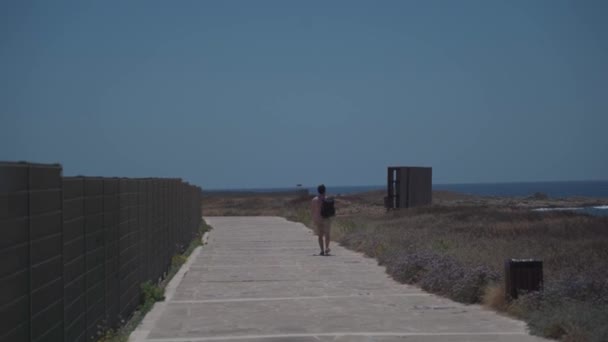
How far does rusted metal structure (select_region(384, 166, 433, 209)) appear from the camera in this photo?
140 ft

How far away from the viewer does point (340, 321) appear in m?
12.2

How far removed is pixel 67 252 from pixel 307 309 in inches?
235

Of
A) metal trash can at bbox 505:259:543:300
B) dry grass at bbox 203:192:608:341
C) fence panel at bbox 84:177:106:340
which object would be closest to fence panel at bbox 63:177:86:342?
fence panel at bbox 84:177:106:340

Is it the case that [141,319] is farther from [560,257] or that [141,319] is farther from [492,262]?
[560,257]

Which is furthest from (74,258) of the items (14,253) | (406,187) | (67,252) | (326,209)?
(406,187)

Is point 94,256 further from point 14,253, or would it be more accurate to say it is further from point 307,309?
point 307,309

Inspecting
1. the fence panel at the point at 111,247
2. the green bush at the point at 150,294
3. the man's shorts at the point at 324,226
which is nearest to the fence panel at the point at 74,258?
the fence panel at the point at 111,247

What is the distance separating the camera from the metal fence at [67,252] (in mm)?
6148

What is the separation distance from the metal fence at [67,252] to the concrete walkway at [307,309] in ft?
3.25

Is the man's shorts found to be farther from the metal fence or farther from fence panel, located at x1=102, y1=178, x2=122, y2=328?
fence panel, located at x1=102, y1=178, x2=122, y2=328

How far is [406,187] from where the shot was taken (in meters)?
43.0

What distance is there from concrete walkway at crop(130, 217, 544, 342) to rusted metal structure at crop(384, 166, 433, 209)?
2130 centimetres

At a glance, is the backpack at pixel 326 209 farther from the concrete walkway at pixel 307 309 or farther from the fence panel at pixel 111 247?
the fence panel at pixel 111 247

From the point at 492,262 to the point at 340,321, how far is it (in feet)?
14.9
